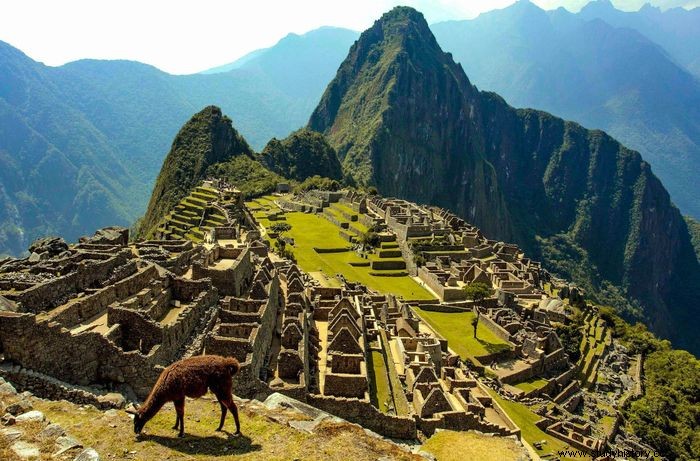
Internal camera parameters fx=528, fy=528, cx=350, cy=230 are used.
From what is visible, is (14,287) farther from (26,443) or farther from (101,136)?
(101,136)

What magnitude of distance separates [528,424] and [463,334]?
13.3m

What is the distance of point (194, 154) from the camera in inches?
4990

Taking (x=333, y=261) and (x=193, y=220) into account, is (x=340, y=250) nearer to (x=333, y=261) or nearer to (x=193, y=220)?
(x=333, y=261)

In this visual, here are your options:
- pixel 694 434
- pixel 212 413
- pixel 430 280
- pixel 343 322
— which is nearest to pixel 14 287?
pixel 212 413

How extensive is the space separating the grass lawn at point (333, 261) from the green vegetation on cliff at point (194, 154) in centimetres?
4302

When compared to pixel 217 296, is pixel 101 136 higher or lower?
higher

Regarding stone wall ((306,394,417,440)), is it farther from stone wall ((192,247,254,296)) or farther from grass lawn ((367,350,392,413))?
stone wall ((192,247,254,296))

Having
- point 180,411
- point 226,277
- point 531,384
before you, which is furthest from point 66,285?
point 531,384

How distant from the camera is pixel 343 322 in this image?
28.1 m

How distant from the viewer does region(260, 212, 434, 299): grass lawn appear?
55.3m

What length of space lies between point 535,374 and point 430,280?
17840mm

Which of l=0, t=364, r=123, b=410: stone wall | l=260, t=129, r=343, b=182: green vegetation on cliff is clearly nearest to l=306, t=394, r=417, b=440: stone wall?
l=0, t=364, r=123, b=410: stone wall

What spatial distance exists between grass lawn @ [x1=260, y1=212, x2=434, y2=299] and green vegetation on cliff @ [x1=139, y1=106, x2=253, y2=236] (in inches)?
1694

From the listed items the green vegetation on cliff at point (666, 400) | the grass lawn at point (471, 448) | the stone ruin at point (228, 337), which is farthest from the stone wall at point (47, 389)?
the green vegetation on cliff at point (666, 400)
